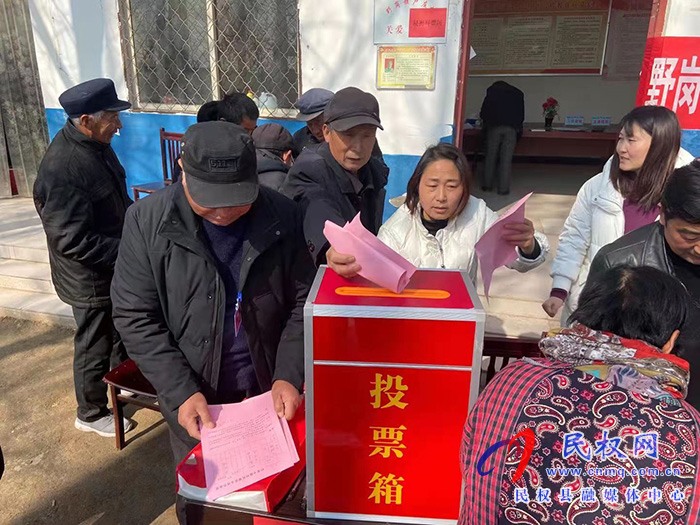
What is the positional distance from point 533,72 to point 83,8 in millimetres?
6946

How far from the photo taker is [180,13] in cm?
487

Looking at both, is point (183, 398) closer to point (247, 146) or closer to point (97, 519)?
point (247, 146)

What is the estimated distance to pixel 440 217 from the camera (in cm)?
176

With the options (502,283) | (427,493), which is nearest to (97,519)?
(427,493)

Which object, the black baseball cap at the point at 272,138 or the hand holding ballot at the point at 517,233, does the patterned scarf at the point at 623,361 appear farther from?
the black baseball cap at the point at 272,138

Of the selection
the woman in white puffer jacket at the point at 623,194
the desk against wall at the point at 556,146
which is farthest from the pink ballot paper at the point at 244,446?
the desk against wall at the point at 556,146

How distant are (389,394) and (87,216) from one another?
1752mm

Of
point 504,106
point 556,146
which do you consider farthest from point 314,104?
point 556,146

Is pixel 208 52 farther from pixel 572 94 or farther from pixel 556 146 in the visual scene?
pixel 572 94

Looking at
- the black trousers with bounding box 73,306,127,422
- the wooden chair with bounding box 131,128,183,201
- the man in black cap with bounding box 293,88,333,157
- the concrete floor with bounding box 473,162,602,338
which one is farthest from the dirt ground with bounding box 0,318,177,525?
the wooden chair with bounding box 131,128,183,201

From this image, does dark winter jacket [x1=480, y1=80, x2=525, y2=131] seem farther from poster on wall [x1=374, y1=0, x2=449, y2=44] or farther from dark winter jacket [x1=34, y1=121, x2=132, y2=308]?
dark winter jacket [x1=34, y1=121, x2=132, y2=308]

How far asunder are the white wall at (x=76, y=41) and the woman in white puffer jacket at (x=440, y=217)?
4284mm

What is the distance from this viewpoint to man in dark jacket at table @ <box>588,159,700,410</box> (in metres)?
1.28

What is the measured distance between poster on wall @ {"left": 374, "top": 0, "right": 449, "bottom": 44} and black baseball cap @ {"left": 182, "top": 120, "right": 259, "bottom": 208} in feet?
10.5
